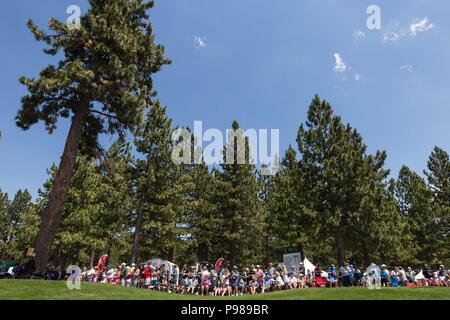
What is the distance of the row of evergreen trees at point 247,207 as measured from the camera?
28734mm

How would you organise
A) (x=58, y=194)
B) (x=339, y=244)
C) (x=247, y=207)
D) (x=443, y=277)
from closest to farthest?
(x=58, y=194) → (x=443, y=277) → (x=339, y=244) → (x=247, y=207)

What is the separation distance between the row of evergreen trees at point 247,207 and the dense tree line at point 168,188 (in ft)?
0.37

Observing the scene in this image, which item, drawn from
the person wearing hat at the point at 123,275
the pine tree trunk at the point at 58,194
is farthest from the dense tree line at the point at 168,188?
the person wearing hat at the point at 123,275

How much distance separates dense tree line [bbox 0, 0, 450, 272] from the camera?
16625 millimetres

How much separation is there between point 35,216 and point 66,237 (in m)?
6.44

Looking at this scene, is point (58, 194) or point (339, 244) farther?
point (339, 244)

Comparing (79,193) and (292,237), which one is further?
(292,237)

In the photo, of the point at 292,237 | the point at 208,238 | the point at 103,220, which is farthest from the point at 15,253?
the point at 292,237

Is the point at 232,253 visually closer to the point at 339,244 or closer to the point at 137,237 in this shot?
the point at 137,237

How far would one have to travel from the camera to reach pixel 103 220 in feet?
106

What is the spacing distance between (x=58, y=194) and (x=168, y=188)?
53.9 feet

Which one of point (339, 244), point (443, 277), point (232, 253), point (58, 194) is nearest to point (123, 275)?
point (58, 194)

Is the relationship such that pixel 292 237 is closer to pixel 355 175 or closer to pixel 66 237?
pixel 355 175

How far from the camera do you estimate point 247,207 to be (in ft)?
120
